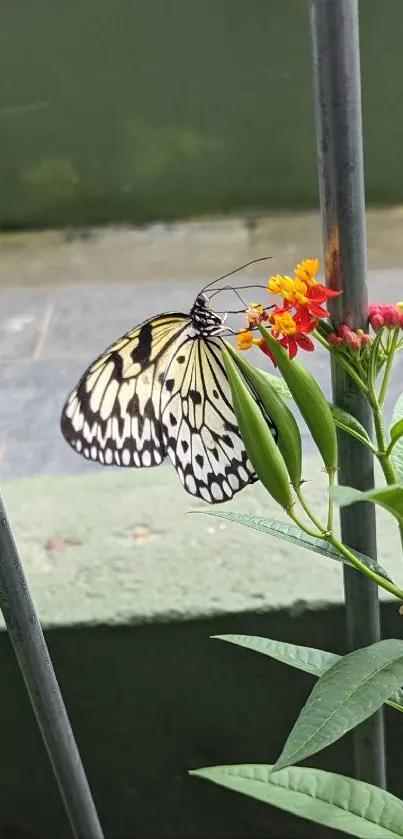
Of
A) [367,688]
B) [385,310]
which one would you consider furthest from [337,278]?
[367,688]

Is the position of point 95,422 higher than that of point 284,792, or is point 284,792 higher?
point 95,422

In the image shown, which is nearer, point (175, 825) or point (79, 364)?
point (175, 825)

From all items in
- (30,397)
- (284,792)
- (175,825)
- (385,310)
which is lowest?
(175,825)

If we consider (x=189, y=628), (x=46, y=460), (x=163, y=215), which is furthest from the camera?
(x=163, y=215)

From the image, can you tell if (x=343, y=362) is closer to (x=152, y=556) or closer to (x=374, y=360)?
(x=374, y=360)

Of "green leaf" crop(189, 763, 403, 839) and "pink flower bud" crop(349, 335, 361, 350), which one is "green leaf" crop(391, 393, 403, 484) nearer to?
"pink flower bud" crop(349, 335, 361, 350)

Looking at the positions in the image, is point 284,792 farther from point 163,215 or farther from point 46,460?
point 163,215

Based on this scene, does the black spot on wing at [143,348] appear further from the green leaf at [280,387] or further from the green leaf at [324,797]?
the green leaf at [324,797]
